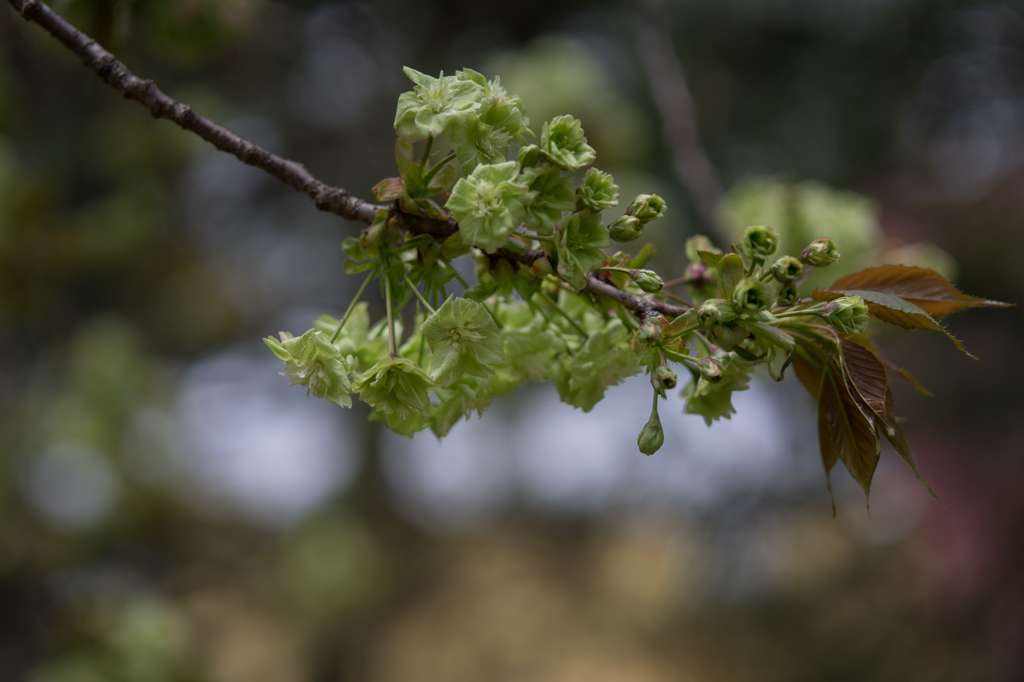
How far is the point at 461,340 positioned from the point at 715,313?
30 cm

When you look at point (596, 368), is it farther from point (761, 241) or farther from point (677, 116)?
point (677, 116)

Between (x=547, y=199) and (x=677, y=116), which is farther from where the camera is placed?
(x=677, y=116)

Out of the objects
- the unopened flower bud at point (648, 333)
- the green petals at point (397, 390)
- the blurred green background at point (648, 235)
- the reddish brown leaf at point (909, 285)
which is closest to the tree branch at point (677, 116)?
the blurred green background at point (648, 235)

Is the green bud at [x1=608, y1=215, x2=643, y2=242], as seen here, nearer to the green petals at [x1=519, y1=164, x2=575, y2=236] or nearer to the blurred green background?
the green petals at [x1=519, y1=164, x2=575, y2=236]

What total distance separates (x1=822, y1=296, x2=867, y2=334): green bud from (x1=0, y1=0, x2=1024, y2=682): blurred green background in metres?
0.95

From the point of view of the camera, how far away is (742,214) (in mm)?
1633

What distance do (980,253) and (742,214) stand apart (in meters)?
1.85

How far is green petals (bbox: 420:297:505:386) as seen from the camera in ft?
2.31

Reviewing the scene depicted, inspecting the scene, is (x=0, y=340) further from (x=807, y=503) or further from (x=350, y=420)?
(x=807, y=503)

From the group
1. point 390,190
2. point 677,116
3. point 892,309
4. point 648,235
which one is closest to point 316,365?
point 390,190

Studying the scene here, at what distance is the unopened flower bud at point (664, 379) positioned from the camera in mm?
662

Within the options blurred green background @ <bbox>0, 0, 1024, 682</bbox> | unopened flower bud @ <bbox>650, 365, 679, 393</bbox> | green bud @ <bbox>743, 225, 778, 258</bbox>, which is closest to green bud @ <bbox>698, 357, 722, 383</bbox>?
unopened flower bud @ <bbox>650, 365, 679, 393</bbox>

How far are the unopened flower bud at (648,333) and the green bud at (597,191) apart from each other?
0.15 metres

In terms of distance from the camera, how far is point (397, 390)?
0.74 metres
